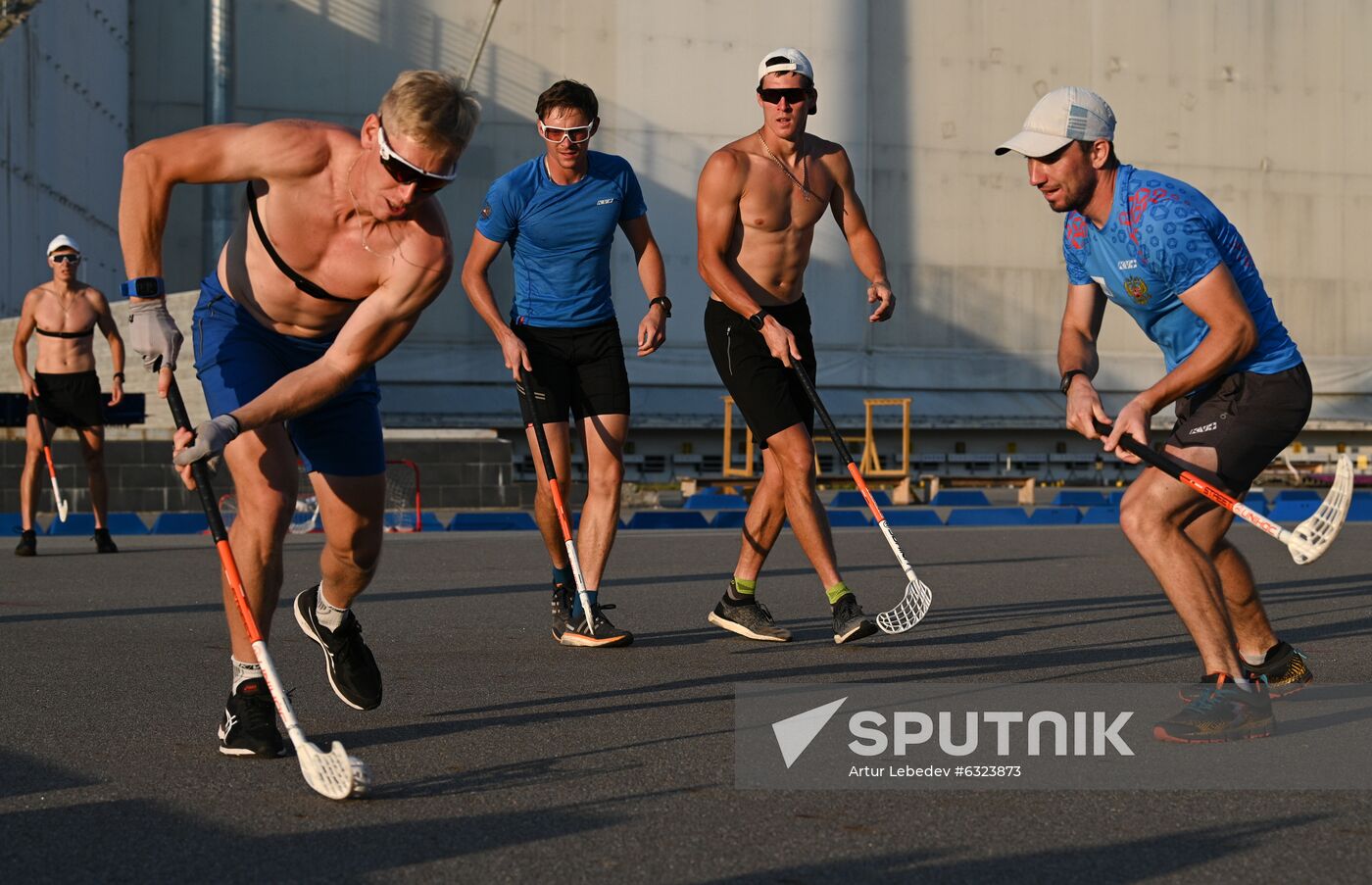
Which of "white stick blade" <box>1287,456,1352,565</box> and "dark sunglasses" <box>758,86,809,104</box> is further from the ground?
"dark sunglasses" <box>758,86,809,104</box>

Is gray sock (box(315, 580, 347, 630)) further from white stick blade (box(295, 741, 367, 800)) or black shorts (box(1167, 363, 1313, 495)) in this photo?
black shorts (box(1167, 363, 1313, 495))

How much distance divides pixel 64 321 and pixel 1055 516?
944cm

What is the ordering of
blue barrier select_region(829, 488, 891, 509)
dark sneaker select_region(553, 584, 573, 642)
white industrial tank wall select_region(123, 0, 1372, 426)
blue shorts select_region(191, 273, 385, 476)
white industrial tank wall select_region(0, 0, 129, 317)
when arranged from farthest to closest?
white industrial tank wall select_region(123, 0, 1372, 426) → white industrial tank wall select_region(0, 0, 129, 317) → blue barrier select_region(829, 488, 891, 509) → dark sneaker select_region(553, 584, 573, 642) → blue shorts select_region(191, 273, 385, 476)

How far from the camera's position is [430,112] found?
13.7 ft

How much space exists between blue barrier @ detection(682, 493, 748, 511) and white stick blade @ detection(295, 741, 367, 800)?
1611 cm

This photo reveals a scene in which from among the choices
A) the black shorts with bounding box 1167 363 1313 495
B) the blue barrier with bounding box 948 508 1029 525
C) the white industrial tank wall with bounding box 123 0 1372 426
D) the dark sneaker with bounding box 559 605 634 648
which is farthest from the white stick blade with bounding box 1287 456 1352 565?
the white industrial tank wall with bounding box 123 0 1372 426

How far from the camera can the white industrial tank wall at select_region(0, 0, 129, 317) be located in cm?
2280

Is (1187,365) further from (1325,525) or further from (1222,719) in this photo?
(1222,719)

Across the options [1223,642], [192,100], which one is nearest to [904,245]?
[192,100]

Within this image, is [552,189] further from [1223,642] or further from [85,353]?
[85,353]

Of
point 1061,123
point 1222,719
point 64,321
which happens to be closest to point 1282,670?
point 1222,719

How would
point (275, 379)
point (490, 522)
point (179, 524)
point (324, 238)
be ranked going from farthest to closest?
point (490, 522)
point (179, 524)
point (275, 379)
point (324, 238)

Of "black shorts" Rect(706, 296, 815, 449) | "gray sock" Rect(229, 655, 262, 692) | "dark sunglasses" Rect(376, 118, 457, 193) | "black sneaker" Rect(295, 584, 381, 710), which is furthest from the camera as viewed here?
"black shorts" Rect(706, 296, 815, 449)

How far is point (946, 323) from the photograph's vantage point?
34656mm
